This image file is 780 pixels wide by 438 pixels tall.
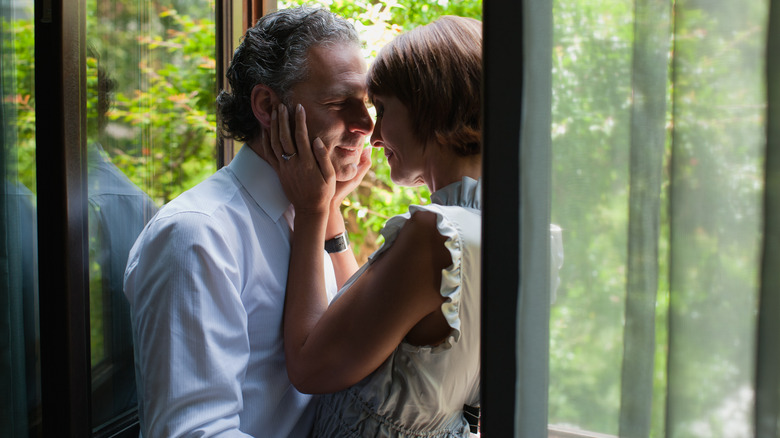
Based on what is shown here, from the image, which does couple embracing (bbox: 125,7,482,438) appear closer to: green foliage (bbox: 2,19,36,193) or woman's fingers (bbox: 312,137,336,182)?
woman's fingers (bbox: 312,137,336,182)

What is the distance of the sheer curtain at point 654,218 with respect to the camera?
630 millimetres

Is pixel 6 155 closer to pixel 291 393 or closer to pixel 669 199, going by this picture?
pixel 291 393

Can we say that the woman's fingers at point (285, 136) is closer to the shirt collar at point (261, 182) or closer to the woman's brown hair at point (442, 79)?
the shirt collar at point (261, 182)

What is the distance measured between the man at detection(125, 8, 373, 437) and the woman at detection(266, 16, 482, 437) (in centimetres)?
9

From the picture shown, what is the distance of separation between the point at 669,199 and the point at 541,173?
150mm

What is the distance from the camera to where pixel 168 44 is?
5.97 ft

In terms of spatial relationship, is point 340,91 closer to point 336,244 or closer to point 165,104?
point 336,244

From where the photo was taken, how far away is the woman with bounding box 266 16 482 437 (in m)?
1.13

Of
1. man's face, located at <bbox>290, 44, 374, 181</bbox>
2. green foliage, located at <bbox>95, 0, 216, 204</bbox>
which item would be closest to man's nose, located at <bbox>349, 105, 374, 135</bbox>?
man's face, located at <bbox>290, 44, 374, 181</bbox>

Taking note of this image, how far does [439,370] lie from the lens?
1.21 m

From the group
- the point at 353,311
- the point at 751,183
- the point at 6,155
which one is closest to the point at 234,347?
the point at 353,311

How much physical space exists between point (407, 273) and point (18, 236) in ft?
3.49

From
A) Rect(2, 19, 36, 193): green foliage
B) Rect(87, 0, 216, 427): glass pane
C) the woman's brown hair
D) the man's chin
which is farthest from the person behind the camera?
the man's chin

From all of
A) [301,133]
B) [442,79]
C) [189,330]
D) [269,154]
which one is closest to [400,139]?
[442,79]
